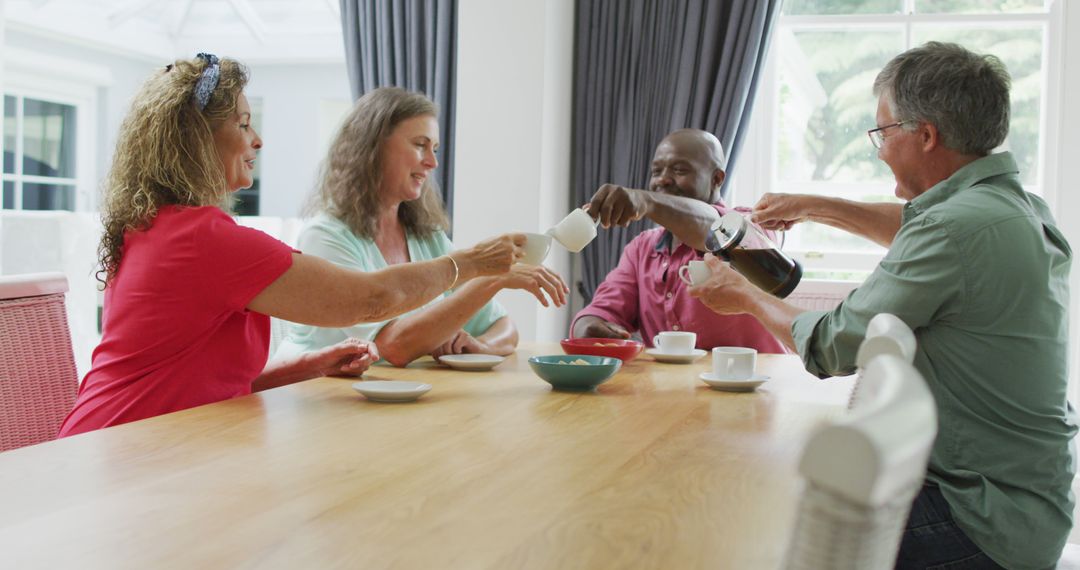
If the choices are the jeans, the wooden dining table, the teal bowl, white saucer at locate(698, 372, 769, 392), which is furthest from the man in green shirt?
the teal bowl

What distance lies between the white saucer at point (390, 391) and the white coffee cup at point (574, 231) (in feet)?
1.81

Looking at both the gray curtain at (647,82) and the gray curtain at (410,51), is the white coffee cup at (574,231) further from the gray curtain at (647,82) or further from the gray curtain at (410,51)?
the gray curtain at (410,51)

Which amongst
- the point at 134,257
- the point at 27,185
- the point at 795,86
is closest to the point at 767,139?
the point at 795,86

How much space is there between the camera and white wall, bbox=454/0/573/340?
3.64 meters

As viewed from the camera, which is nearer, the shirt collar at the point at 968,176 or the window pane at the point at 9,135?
the shirt collar at the point at 968,176

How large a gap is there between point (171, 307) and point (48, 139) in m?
4.42

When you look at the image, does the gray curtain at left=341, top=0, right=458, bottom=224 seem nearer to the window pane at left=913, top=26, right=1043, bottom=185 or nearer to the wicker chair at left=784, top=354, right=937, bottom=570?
the window pane at left=913, top=26, right=1043, bottom=185

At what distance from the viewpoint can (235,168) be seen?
6.35ft

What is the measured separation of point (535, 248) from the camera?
85.4 inches

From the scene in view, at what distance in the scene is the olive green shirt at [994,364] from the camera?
1429 mm

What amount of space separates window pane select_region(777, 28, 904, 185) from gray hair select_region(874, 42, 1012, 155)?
231 cm

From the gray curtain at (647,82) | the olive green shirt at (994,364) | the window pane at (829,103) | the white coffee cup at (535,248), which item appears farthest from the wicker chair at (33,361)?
the window pane at (829,103)

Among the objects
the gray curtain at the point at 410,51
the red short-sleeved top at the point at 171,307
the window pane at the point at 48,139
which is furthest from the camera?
the window pane at the point at 48,139

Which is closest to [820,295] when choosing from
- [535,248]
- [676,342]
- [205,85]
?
[676,342]
